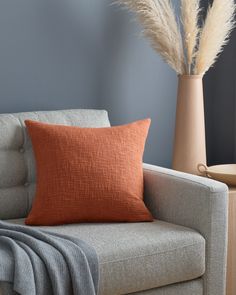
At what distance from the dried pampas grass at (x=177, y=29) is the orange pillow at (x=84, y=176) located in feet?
2.14

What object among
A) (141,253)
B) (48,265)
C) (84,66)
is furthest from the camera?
(84,66)

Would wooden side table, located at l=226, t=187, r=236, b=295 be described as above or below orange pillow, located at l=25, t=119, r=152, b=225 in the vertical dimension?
below

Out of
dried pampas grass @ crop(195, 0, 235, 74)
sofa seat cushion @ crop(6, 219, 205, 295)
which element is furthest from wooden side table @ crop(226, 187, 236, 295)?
dried pampas grass @ crop(195, 0, 235, 74)

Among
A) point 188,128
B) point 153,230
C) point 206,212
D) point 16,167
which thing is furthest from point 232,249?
point 16,167

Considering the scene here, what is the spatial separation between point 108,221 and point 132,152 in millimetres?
318

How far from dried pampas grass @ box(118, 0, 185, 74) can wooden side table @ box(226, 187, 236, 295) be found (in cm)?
75

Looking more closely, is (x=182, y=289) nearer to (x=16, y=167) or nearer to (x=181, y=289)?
(x=181, y=289)

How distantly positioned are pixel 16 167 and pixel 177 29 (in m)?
1.09

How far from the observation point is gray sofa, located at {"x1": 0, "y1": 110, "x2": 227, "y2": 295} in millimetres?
2568

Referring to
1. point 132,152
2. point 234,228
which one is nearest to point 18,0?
point 132,152

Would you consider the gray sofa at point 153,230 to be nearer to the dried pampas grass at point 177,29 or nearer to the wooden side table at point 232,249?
the wooden side table at point 232,249

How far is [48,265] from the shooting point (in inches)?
94.1

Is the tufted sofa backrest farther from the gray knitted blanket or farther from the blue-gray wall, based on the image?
the gray knitted blanket

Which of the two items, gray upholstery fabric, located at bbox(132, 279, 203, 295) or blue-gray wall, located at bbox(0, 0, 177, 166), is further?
blue-gray wall, located at bbox(0, 0, 177, 166)
